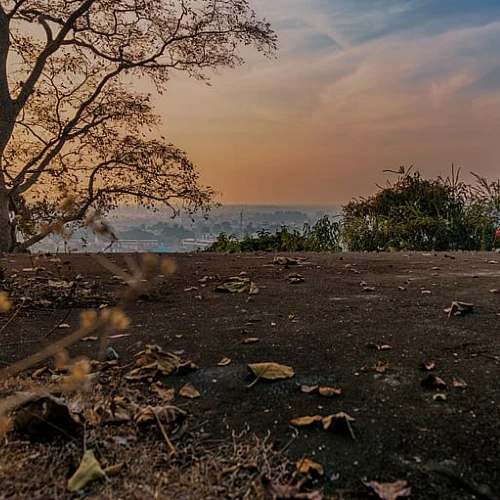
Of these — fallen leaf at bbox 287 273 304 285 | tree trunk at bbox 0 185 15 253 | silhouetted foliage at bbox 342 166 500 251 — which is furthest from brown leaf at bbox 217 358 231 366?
silhouetted foliage at bbox 342 166 500 251

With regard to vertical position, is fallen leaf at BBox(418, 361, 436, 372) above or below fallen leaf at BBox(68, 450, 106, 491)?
above

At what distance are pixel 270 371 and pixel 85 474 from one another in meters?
0.64

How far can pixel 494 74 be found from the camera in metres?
6.31

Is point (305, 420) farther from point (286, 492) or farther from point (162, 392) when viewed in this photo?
point (162, 392)

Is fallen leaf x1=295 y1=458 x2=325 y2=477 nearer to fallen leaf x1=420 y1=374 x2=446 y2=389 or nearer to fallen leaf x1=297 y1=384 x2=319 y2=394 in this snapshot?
fallen leaf x1=297 y1=384 x2=319 y2=394

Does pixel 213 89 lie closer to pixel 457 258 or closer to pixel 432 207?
pixel 432 207

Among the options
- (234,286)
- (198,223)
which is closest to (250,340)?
(234,286)

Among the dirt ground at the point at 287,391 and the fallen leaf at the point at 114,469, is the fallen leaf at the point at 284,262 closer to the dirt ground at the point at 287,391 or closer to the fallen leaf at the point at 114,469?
the dirt ground at the point at 287,391

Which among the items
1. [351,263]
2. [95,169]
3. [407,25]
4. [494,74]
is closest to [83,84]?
[95,169]

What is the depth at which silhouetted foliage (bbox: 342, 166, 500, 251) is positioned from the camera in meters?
7.03

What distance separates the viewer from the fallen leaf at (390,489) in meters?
0.85

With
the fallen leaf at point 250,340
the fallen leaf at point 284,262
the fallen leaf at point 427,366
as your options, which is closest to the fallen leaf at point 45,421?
the fallen leaf at point 250,340

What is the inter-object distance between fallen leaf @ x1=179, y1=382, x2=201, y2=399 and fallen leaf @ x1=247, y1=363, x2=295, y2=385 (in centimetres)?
17

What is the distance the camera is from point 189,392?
1.32 meters
